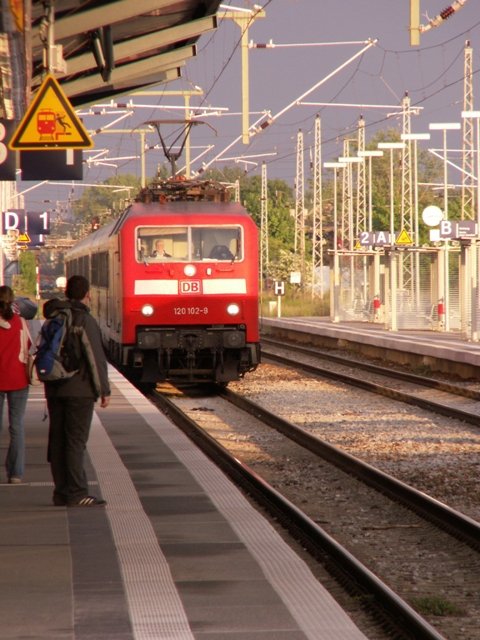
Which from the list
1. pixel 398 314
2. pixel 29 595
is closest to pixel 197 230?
pixel 29 595

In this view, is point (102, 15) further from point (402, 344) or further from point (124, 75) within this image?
point (402, 344)

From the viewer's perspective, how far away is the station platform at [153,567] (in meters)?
6.43

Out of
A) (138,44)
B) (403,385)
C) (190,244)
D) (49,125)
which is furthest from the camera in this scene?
(403,385)

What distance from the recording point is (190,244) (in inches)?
854

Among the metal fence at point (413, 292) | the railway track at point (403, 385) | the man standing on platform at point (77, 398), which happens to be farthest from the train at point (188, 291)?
the man standing on platform at point (77, 398)

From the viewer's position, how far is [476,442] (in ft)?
51.7

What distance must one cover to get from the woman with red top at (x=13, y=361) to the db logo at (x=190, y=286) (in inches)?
417

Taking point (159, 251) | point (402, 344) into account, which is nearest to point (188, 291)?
point (159, 251)

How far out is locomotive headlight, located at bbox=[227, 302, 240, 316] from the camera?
70.1 ft

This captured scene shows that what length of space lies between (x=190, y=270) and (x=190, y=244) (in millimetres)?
454

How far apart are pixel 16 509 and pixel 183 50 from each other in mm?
15119

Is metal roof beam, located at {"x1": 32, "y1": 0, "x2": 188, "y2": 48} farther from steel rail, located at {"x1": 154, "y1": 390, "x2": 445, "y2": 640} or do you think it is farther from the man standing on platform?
the man standing on platform

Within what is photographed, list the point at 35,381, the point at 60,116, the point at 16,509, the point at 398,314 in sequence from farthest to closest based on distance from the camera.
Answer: the point at 398,314, the point at 60,116, the point at 35,381, the point at 16,509

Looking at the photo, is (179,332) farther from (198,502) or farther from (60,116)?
(198,502)
